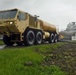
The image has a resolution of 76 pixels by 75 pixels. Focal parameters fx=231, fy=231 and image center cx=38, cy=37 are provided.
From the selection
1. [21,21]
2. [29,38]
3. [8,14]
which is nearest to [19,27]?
[21,21]

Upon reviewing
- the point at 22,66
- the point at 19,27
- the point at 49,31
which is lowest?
the point at 22,66

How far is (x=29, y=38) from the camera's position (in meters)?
16.0

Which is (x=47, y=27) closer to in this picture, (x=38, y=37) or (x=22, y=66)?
(x=38, y=37)

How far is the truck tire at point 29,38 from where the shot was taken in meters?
15.5

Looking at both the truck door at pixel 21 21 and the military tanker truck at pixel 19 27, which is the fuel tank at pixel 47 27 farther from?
the truck door at pixel 21 21

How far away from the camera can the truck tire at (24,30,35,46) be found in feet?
51.0

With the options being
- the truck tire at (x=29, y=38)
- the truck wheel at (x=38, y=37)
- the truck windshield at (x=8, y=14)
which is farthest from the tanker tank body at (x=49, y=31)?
the truck windshield at (x=8, y=14)

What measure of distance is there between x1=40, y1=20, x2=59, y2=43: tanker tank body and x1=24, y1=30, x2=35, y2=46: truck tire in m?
3.09

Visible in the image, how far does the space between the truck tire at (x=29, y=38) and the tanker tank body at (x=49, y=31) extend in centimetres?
309

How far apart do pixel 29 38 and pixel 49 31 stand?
6.20m

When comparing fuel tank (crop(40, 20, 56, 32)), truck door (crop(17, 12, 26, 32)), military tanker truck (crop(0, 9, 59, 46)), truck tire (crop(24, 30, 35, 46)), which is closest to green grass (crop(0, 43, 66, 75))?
military tanker truck (crop(0, 9, 59, 46))

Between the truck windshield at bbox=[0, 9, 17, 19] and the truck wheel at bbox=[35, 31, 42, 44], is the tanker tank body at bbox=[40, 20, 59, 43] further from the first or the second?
the truck windshield at bbox=[0, 9, 17, 19]

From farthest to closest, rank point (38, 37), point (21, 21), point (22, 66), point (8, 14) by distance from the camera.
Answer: point (38, 37)
point (8, 14)
point (21, 21)
point (22, 66)

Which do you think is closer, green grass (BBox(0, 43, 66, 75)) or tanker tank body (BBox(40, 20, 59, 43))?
green grass (BBox(0, 43, 66, 75))
